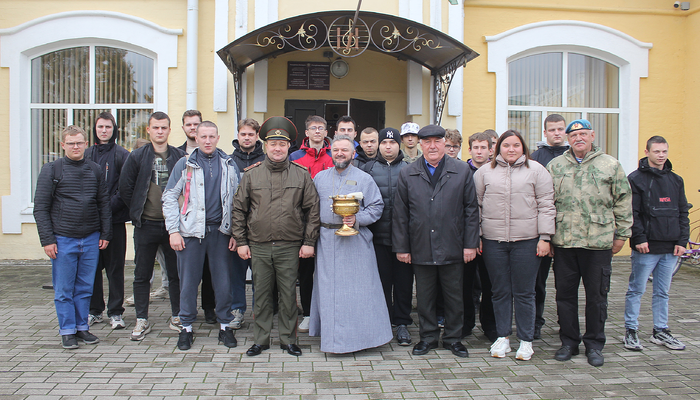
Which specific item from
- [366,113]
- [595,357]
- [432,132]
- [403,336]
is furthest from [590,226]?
[366,113]

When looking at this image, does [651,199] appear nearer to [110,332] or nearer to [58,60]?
[110,332]

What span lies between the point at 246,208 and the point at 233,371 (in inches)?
51.3

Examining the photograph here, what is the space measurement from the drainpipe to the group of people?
133 inches

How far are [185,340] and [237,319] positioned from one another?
705 millimetres

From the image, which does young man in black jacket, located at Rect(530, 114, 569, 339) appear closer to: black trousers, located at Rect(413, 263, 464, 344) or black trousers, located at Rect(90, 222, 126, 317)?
black trousers, located at Rect(413, 263, 464, 344)

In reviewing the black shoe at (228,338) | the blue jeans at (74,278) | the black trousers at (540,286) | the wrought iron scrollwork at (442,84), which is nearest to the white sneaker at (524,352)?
the black trousers at (540,286)

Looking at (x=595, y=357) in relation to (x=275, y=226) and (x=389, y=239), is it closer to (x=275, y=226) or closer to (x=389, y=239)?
(x=389, y=239)

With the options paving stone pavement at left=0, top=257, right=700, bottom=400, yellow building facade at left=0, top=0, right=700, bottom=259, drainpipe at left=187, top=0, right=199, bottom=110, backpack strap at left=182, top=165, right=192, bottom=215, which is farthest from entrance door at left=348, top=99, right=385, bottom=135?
paving stone pavement at left=0, top=257, right=700, bottom=400

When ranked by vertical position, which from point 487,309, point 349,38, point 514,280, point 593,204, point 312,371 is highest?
point 349,38

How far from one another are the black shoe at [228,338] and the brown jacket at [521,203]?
7.87 feet

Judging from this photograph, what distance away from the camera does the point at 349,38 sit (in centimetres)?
652

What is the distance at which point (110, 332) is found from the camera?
15.5ft

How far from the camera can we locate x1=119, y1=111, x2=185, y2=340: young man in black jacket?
4.52 m

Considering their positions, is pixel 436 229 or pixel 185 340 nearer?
pixel 436 229
